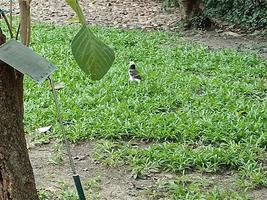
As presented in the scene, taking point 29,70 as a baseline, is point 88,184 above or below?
below

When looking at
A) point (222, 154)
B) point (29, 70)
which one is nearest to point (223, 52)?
Answer: point (222, 154)

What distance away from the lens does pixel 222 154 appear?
273 centimetres

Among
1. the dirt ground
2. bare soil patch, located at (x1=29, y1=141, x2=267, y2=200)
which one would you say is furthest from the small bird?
bare soil patch, located at (x1=29, y1=141, x2=267, y2=200)

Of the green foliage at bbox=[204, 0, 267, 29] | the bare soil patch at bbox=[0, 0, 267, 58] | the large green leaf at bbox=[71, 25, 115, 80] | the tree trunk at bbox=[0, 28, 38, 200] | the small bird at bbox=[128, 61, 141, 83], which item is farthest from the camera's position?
the green foliage at bbox=[204, 0, 267, 29]

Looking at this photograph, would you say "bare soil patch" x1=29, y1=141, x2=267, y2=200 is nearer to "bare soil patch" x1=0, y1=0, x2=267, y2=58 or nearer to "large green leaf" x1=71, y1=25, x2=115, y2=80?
"large green leaf" x1=71, y1=25, x2=115, y2=80

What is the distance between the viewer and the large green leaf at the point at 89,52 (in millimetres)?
948

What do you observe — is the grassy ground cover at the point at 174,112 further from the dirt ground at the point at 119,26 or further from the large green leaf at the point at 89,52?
the large green leaf at the point at 89,52

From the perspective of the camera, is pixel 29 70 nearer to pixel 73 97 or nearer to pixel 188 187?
pixel 188 187

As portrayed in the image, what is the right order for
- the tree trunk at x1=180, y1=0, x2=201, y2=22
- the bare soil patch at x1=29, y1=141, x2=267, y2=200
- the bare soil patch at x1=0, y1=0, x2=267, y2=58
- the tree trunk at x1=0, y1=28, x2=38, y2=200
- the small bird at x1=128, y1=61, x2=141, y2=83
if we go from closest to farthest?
the tree trunk at x1=0, y1=28, x2=38, y2=200, the bare soil patch at x1=29, y1=141, x2=267, y2=200, the small bird at x1=128, y1=61, x2=141, y2=83, the bare soil patch at x1=0, y1=0, x2=267, y2=58, the tree trunk at x1=180, y1=0, x2=201, y2=22

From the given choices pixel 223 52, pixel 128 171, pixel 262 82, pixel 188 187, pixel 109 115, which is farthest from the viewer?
pixel 223 52

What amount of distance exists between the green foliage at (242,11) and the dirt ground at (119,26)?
0.78 feet

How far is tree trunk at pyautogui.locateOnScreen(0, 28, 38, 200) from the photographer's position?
1.34 meters

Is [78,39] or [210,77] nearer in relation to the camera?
[78,39]

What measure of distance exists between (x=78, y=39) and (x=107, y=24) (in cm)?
620
